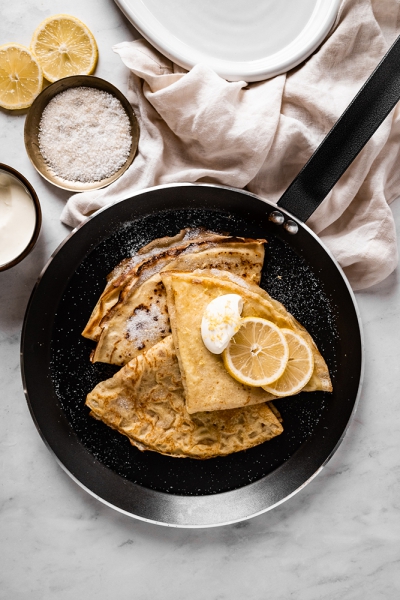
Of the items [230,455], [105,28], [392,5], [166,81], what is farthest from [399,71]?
[230,455]

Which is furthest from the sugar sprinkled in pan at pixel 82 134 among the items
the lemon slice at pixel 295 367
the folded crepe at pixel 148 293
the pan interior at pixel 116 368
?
the lemon slice at pixel 295 367

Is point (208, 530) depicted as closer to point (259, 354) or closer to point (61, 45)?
point (259, 354)

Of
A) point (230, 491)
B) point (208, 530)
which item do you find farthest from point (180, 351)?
point (208, 530)

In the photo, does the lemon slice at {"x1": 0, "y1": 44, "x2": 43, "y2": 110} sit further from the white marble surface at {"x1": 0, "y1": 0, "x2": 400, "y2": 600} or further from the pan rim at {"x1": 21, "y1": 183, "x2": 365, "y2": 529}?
the pan rim at {"x1": 21, "y1": 183, "x2": 365, "y2": 529}

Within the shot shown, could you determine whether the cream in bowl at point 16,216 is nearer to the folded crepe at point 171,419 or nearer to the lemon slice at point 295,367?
the folded crepe at point 171,419

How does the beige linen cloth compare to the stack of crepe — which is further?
the beige linen cloth

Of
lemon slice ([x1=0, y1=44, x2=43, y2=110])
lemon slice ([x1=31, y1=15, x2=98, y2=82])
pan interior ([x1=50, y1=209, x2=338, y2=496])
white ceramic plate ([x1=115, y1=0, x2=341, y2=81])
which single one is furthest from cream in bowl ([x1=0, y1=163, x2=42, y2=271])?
white ceramic plate ([x1=115, y1=0, x2=341, y2=81])

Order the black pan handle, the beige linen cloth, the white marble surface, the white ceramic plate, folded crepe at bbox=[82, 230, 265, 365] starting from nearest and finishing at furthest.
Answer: the black pan handle → folded crepe at bbox=[82, 230, 265, 365] → the beige linen cloth → the white ceramic plate → the white marble surface
